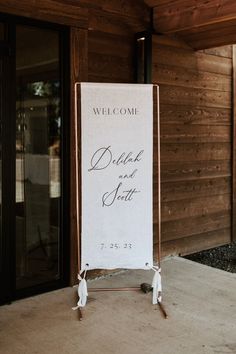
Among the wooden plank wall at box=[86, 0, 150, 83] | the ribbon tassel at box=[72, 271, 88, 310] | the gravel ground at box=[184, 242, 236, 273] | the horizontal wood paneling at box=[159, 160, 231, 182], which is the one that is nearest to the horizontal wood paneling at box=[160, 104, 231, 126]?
the horizontal wood paneling at box=[159, 160, 231, 182]

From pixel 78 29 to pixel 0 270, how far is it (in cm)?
195

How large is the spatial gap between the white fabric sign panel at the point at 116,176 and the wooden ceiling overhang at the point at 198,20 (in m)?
0.84

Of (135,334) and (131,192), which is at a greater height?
(131,192)

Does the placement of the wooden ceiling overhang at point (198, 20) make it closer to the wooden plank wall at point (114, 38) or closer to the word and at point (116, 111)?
the wooden plank wall at point (114, 38)

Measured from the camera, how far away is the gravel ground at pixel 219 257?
4.38 metres

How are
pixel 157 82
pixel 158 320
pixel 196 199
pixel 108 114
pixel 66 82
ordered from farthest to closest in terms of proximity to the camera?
pixel 196 199 < pixel 157 82 < pixel 66 82 < pixel 108 114 < pixel 158 320

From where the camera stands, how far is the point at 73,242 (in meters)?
3.69

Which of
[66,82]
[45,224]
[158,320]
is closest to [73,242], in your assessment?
[45,224]

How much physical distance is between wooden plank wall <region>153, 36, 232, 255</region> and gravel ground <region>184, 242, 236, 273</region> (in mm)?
101

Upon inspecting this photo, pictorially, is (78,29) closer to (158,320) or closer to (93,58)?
(93,58)

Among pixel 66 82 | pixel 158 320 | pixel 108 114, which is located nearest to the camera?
pixel 158 320

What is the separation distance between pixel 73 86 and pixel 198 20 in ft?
3.77

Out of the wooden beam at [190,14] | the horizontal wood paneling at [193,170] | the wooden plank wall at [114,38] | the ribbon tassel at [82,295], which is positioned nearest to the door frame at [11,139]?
A: the wooden plank wall at [114,38]

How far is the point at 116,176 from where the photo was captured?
131 inches
